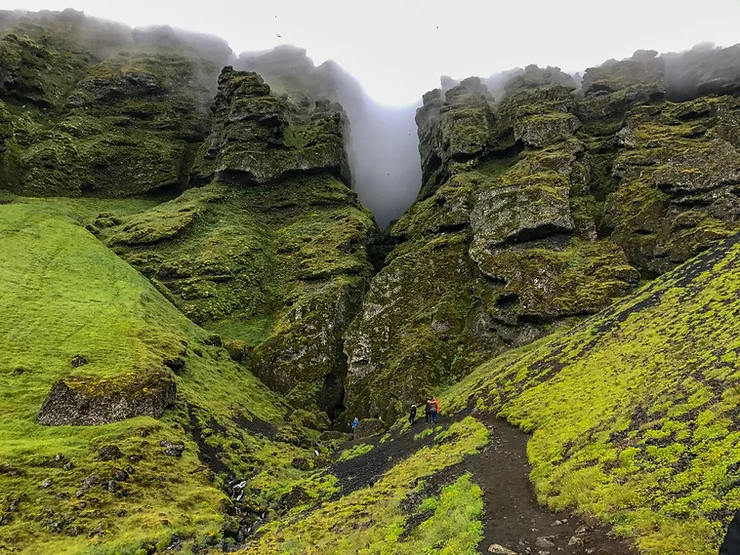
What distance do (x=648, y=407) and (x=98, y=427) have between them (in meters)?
38.8

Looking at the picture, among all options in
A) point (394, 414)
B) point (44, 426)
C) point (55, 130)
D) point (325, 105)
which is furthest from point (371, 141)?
point (44, 426)

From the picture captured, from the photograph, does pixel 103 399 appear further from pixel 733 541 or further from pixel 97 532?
pixel 733 541

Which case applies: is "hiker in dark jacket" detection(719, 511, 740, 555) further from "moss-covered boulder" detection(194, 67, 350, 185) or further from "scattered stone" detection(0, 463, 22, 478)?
"moss-covered boulder" detection(194, 67, 350, 185)

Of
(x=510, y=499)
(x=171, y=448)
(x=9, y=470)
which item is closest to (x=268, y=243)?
(x=171, y=448)

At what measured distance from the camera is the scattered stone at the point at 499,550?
50.2 feet

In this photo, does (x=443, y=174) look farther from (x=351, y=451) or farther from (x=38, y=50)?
(x=38, y=50)

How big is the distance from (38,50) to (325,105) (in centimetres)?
8645

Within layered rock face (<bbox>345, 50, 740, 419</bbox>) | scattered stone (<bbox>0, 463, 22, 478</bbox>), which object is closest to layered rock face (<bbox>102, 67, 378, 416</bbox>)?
layered rock face (<bbox>345, 50, 740, 419</bbox>)

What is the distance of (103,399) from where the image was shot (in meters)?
39.1

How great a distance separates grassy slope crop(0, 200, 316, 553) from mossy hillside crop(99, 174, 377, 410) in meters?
8.42

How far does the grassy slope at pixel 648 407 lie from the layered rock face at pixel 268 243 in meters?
32.2

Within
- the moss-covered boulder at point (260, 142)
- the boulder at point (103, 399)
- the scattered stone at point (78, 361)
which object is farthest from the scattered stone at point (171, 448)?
the moss-covered boulder at point (260, 142)

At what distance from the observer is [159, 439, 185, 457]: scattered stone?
3747cm

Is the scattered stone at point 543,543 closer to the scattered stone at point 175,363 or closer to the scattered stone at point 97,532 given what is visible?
the scattered stone at point 97,532
